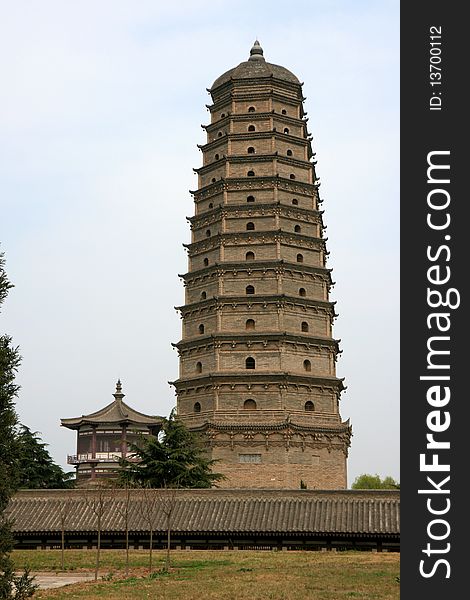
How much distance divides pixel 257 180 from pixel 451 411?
1403 inches

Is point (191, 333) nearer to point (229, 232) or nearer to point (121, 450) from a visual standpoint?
point (229, 232)

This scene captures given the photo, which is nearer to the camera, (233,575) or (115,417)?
(233,575)

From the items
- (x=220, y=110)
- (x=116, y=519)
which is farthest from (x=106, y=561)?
(x=220, y=110)

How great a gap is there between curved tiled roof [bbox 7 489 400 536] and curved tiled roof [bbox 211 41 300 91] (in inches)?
972

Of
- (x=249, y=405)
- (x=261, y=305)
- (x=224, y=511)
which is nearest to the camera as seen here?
(x=224, y=511)

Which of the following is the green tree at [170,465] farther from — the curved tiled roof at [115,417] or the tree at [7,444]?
the tree at [7,444]

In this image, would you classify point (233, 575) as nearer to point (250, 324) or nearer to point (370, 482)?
point (250, 324)

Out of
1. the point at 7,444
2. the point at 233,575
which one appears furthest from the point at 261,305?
the point at 7,444

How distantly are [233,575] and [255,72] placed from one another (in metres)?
31.8

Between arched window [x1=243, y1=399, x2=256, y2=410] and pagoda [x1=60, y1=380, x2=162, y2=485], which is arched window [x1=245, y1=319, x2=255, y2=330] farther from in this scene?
pagoda [x1=60, y1=380, x2=162, y2=485]

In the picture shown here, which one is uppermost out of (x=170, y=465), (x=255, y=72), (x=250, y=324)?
(x=255, y=72)

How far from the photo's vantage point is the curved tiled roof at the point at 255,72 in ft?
153

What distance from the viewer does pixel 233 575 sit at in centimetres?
2173

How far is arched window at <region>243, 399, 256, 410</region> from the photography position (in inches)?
1604
